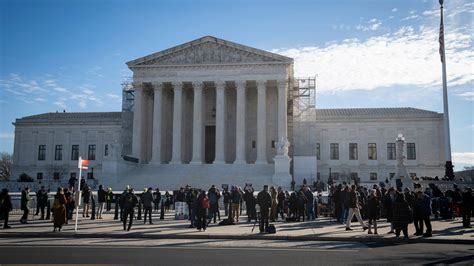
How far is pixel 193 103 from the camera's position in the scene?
56.9 metres

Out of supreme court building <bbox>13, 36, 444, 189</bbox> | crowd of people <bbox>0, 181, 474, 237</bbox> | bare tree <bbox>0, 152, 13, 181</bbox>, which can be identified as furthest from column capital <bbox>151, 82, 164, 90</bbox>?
bare tree <bbox>0, 152, 13, 181</bbox>

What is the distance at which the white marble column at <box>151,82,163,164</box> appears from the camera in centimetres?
5138

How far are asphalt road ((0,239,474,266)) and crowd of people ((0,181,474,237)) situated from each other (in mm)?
2088

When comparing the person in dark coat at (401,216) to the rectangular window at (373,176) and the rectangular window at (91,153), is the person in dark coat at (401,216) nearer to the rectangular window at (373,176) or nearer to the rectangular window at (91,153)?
the rectangular window at (373,176)

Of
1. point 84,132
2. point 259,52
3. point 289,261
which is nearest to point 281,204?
point 289,261

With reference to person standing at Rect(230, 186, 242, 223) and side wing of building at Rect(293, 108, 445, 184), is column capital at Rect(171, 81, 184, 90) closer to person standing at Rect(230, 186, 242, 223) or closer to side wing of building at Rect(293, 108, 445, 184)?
side wing of building at Rect(293, 108, 445, 184)

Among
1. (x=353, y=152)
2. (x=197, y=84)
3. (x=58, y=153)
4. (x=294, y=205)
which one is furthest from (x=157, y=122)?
(x=294, y=205)

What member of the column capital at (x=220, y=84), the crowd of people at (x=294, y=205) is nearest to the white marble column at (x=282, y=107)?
the column capital at (x=220, y=84)

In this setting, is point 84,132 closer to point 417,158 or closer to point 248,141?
point 248,141

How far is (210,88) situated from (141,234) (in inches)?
1622

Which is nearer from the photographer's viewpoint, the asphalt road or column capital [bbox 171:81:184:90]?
the asphalt road

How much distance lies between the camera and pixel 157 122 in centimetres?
5203

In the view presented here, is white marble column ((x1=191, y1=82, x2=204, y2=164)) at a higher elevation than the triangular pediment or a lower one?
lower

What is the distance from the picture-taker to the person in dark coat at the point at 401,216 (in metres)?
15.9
